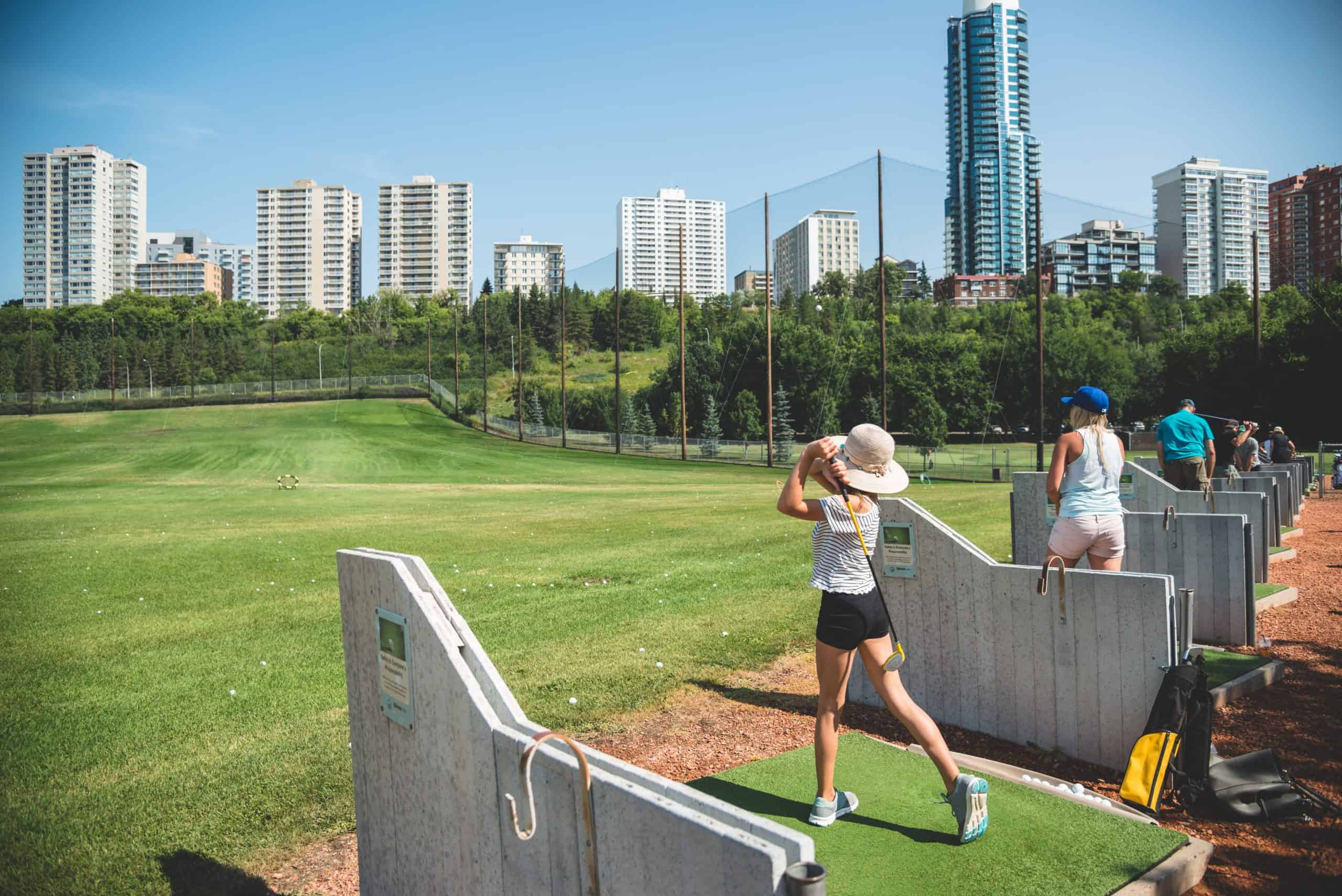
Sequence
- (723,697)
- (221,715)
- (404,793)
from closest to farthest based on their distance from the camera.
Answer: (404,793) < (221,715) < (723,697)

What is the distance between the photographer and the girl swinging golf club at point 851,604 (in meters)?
4.27

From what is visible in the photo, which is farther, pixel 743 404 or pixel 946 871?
pixel 743 404

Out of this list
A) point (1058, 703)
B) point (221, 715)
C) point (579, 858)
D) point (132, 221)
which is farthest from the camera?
point (132, 221)

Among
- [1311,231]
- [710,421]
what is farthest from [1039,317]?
[1311,231]

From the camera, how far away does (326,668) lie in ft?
25.3

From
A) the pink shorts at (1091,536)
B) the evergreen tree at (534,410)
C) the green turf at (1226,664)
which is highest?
the evergreen tree at (534,410)

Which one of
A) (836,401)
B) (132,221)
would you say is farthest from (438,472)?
(132,221)

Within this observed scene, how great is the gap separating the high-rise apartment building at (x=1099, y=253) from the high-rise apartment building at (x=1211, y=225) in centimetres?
2074

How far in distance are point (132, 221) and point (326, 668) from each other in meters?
202

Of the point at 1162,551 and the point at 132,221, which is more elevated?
the point at 132,221

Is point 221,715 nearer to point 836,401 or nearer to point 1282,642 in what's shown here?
point 1282,642

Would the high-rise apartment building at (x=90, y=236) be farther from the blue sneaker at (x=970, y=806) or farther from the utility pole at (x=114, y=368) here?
the blue sneaker at (x=970, y=806)

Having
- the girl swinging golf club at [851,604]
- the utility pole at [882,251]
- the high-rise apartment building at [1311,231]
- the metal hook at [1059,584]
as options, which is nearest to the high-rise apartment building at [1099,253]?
the high-rise apartment building at [1311,231]

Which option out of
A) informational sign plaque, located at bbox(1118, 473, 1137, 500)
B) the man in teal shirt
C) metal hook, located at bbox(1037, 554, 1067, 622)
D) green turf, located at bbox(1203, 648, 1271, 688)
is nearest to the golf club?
metal hook, located at bbox(1037, 554, 1067, 622)
